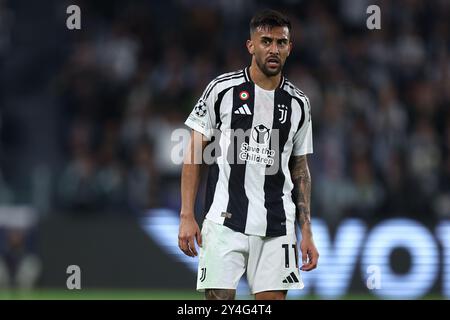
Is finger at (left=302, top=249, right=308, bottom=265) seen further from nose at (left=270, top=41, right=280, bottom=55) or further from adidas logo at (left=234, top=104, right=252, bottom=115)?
nose at (left=270, top=41, right=280, bottom=55)

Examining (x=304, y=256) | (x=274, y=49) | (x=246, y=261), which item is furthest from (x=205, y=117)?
(x=304, y=256)

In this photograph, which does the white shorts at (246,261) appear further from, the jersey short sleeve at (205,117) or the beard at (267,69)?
the beard at (267,69)

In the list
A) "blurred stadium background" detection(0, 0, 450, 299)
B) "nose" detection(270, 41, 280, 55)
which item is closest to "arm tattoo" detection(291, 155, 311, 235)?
"nose" detection(270, 41, 280, 55)

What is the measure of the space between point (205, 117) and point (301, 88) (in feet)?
26.3

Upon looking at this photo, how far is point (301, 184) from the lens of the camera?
20.1 feet

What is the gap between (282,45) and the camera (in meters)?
5.84

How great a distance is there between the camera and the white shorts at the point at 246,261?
5.77 m

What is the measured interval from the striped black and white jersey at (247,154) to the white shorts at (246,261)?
0.06 meters

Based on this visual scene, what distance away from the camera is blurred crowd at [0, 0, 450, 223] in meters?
12.8

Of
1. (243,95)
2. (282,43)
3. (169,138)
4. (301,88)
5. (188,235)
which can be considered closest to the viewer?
(188,235)

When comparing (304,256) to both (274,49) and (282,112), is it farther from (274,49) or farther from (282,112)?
(274,49)

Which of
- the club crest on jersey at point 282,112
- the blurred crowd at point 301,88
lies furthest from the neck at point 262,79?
the blurred crowd at point 301,88

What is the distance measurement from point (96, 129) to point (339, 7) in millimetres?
4290

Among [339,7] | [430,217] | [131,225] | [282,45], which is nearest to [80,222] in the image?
[131,225]
